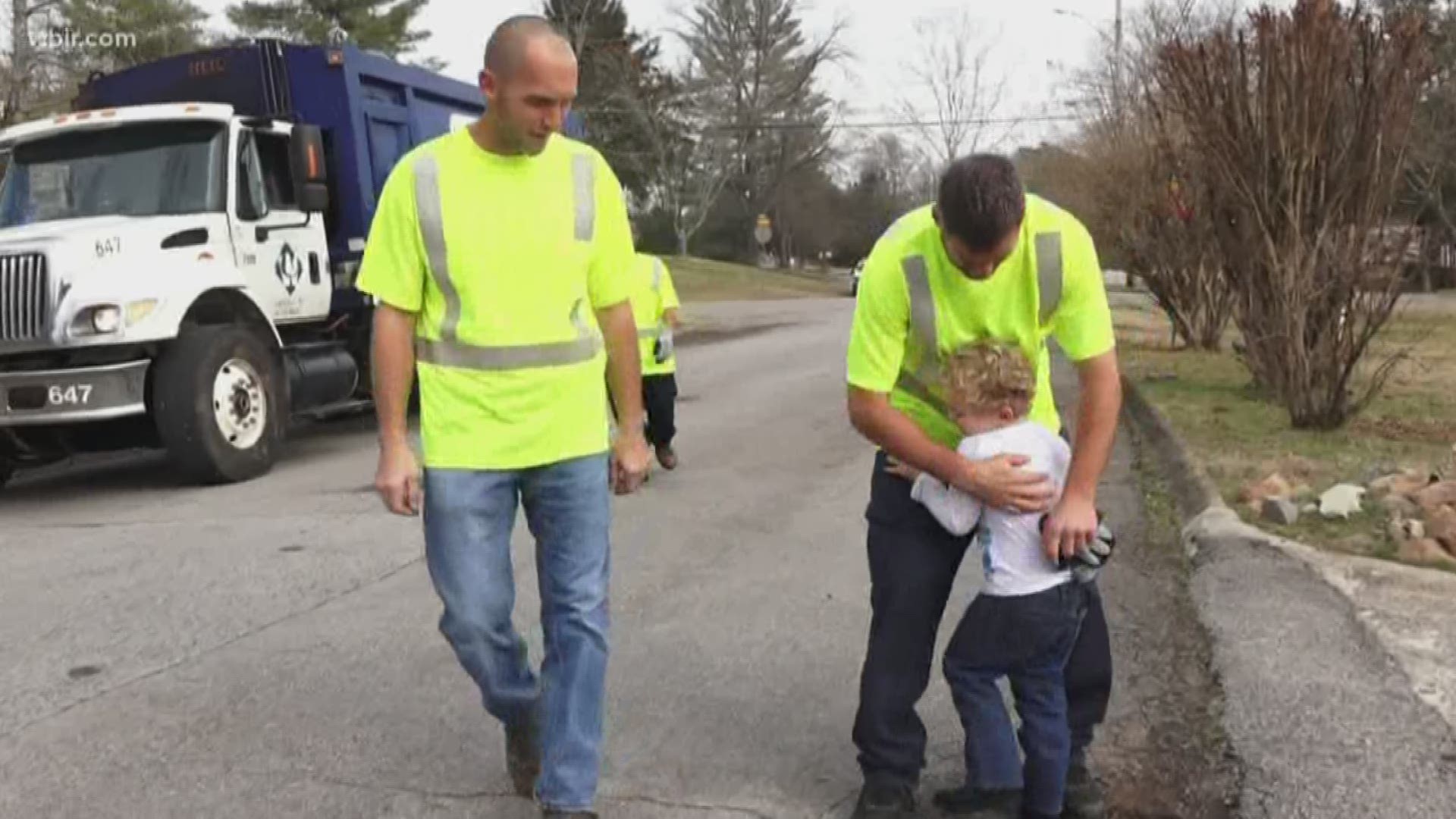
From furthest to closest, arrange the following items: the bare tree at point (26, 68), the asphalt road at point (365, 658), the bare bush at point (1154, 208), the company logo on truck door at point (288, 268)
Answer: the bare tree at point (26, 68) < the bare bush at point (1154, 208) < the company logo on truck door at point (288, 268) < the asphalt road at point (365, 658)

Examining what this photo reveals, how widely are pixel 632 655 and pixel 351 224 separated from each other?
25.8 feet

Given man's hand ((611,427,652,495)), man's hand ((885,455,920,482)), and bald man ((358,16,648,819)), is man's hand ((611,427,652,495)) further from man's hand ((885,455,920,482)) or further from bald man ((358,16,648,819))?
man's hand ((885,455,920,482))

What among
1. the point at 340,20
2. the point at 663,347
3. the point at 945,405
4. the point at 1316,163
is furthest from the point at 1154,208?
the point at 340,20

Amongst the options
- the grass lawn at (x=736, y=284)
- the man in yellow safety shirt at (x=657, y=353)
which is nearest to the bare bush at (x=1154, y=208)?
the man in yellow safety shirt at (x=657, y=353)

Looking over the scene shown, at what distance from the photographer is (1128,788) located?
4109mm

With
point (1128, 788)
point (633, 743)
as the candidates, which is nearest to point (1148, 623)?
point (1128, 788)

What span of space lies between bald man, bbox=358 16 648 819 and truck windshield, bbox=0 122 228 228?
25.5 feet

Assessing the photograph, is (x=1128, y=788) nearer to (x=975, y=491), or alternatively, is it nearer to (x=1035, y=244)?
(x=975, y=491)

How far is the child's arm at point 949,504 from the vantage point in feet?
11.9

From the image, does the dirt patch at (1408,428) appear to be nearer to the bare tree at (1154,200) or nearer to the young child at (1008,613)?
the bare tree at (1154,200)

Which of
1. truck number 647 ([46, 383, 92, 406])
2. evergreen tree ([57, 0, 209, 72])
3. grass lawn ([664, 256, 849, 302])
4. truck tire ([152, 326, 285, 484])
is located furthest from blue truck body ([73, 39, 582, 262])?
grass lawn ([664, 256, 849, 302])

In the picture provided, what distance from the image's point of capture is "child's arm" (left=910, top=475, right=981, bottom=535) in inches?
143

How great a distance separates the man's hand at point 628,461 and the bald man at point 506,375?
9cm

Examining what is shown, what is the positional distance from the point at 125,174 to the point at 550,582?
28.0 feet
